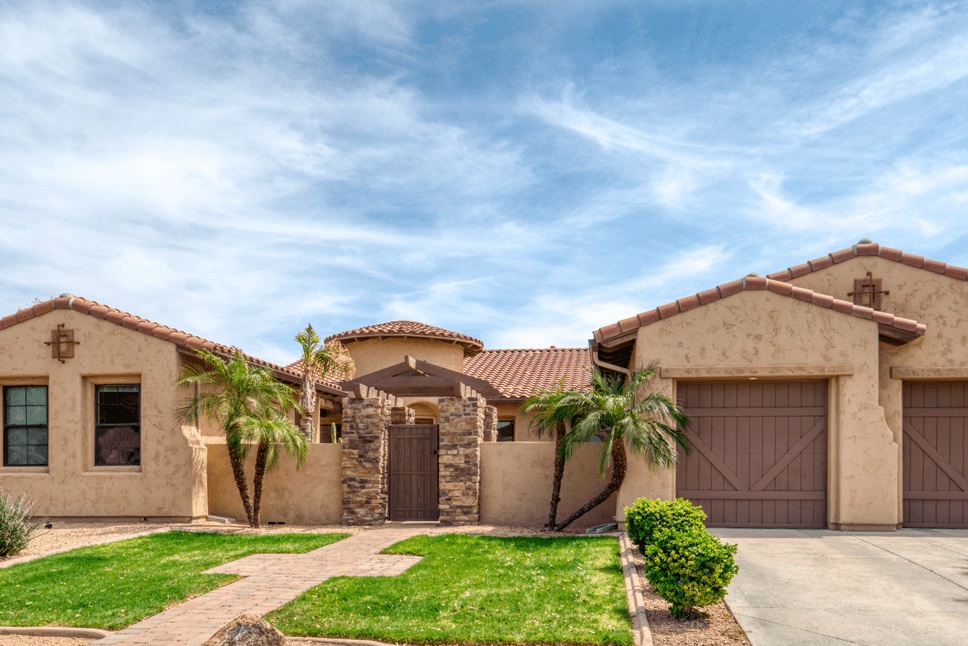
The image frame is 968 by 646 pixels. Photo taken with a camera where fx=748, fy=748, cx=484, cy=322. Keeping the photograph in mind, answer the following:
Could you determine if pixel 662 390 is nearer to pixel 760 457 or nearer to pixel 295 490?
pixel 760 457

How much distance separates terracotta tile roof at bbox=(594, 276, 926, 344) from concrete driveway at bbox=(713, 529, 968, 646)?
134 inches

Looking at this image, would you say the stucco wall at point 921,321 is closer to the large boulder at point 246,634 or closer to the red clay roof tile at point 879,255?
the red clay roof tile at point 879,255

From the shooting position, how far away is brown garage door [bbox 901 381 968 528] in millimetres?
12828

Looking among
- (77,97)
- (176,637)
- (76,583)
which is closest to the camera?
(176,637)

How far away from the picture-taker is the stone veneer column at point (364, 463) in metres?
14.0

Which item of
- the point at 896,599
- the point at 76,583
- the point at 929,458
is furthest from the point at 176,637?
the point at 929,458

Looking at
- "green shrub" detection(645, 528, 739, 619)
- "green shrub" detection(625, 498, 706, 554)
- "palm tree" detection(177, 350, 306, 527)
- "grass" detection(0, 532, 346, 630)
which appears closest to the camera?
"green shrub" detection(645, 528, 739, 619)

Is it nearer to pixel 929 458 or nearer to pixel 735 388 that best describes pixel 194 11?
pixel 735 388

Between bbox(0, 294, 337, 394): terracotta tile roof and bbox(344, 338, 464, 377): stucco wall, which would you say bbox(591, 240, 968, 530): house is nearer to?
bbox(0, 294, 337, 394): terracotta tile roof

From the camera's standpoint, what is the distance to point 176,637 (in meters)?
6.55

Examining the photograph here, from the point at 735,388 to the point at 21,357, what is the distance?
1363 centimetres

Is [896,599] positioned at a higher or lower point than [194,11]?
lower

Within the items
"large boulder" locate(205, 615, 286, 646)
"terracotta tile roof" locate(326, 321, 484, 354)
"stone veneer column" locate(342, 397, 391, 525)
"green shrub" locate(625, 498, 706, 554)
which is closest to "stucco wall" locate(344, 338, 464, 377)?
"terracotta tile roof" locate(326, 321, 484, 354)

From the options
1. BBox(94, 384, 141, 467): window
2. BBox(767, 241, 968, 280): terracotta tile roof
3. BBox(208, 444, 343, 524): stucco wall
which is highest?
BBox(767, 241, 968, 280): terracotta tile roof
